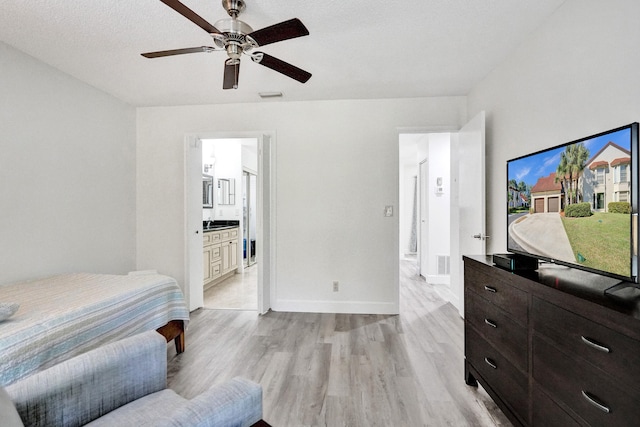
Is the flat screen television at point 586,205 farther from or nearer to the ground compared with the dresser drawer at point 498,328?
A: farther from the ground

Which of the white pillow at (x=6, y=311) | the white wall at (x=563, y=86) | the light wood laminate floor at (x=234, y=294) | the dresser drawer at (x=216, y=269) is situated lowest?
the light wood laminate floor at (x=234, y=294)

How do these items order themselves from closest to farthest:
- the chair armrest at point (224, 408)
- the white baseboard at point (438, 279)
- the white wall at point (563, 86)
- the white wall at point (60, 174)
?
the chair armrest at point (224, 408)
the white wall at point (563, 86)
the white wall at point (60, 174)
the white baseboard at point (438, 279)


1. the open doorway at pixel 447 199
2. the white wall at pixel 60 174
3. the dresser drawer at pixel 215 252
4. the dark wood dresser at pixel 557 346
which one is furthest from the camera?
the dresser drawer at pixel 215 252

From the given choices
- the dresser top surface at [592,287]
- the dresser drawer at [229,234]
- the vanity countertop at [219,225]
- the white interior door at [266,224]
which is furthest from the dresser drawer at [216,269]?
the dresser top surface at [592,287]

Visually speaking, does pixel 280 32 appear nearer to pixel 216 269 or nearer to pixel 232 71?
pixel 232 71

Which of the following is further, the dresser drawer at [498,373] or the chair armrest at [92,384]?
the dresser drawer at [498,373]

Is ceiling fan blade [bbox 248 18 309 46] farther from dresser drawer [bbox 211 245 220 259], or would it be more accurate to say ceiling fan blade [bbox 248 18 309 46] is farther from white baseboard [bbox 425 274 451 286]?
white baseboard [bbox 425 274 451 286]

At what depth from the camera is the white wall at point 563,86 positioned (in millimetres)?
1506

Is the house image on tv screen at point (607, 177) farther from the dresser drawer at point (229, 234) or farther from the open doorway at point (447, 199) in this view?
the dresser drawer at point (229, 234)

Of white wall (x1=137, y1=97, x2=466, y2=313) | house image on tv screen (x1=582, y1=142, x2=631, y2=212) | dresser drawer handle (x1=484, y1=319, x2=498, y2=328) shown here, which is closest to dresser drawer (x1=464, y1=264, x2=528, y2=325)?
dresser drawer handle (x1=484, y1=319, x2=498, y2=328)

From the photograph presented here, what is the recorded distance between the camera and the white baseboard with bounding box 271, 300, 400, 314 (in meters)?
3.51

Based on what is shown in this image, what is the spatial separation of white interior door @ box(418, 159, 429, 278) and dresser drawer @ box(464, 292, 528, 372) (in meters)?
3.06

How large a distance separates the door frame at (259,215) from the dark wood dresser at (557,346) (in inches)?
87.9

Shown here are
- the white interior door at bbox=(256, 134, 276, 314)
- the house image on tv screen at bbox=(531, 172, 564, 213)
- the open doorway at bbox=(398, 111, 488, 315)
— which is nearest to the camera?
the house image on tv screen at bbox=(531, 172, 564, 213)
